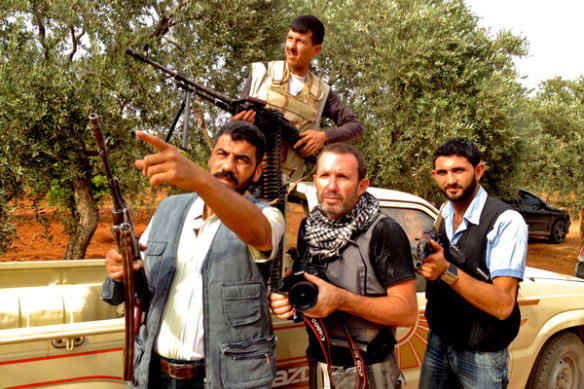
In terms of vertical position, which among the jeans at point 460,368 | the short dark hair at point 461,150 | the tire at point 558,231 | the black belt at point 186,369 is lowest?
the tire at point 558,231

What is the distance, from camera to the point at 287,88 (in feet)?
10.8

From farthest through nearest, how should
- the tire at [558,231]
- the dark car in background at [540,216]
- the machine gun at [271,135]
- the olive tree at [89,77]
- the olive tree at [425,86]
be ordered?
the tire at [558,231]
the dark car in background at [540,216]
the olive tree at [425,86]
the olive tree at [89,77]
the machine gun at [271,135]

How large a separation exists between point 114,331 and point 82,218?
510cm

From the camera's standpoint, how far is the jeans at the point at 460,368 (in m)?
2.31

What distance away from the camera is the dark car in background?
Result: 48.9ft

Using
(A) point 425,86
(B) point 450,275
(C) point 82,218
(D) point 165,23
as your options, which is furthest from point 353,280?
(A) point 425,86

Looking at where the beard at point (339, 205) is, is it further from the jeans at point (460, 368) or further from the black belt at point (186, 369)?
the jeans at point (460, 368)

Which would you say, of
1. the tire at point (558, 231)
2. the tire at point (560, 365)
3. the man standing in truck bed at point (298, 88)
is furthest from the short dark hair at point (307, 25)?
the tire at point (558, 231)

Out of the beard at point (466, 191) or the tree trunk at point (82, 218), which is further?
the tree trunk at point (82, 218)

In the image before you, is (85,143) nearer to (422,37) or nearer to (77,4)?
(77,4)

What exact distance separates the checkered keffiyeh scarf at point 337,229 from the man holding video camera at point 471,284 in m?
0.36

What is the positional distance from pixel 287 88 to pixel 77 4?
13.9 feet

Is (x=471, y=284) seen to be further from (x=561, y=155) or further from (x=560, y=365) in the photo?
(x=561, y=155)

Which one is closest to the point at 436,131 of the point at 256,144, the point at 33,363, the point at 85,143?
the point at 85,143
